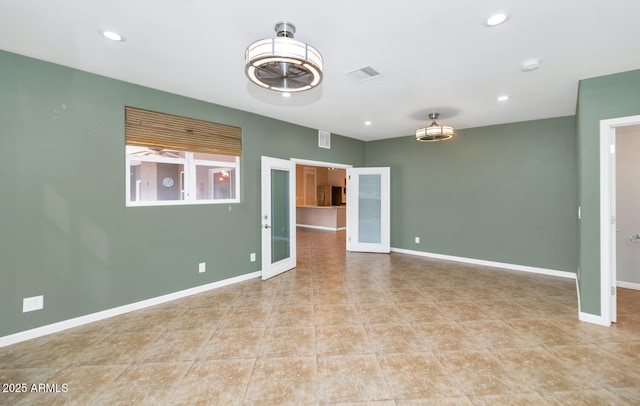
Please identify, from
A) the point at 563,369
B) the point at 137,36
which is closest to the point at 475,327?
the point at 563,369

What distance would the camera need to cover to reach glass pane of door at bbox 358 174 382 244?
639 centimetres

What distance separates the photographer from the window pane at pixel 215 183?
12.8 ft

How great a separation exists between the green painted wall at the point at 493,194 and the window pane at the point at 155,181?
4734 mm

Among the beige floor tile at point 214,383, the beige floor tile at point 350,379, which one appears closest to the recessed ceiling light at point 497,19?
the beige floor tile at point 350,379

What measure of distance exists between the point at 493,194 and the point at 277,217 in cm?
421

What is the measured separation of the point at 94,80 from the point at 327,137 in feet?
12.8

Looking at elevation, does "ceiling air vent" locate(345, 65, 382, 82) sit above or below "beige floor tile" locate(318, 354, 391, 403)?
above

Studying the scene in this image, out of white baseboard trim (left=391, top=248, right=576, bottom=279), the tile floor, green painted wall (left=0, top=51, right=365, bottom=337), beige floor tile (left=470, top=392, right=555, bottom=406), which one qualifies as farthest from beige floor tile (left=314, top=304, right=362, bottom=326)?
white baseboard trim (left=391, top=248, right=576, bottom=279)

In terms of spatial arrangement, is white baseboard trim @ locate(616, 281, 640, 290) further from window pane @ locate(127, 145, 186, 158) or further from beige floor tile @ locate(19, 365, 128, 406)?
window pane @ locate(127, 145, 186, 158)

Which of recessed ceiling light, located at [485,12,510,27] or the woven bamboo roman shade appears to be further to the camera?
the woven bamboo roman shade

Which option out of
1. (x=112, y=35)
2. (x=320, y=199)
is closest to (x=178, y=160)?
(x=112, y=35)

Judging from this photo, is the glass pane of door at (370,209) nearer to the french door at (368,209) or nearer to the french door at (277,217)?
the french door at (368,209)

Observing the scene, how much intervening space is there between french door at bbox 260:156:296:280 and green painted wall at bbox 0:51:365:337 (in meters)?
0.88

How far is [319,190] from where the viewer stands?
36.8ft
